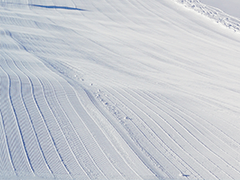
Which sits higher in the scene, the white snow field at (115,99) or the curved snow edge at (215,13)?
the curved snow edge at (215,13)

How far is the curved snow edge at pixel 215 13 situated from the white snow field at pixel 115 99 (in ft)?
0.52

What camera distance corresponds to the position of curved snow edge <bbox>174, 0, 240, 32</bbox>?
11289mm

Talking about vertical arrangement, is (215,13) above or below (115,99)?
above

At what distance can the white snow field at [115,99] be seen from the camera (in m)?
4.45

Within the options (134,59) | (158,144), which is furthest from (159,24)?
(158,144)

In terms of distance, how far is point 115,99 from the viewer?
20.0ft

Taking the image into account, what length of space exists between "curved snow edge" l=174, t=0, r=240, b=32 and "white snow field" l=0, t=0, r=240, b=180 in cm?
16

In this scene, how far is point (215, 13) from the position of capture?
39.6 ft

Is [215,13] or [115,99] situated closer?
[115,99]

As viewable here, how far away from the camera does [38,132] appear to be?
15.7 feet

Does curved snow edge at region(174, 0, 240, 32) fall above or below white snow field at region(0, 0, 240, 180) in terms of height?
above

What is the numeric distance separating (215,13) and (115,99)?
745 cm

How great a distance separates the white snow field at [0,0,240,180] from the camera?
445cm

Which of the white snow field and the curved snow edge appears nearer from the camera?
the white snow field
